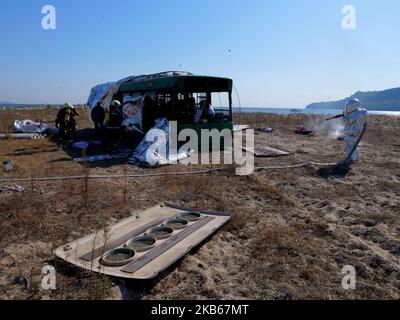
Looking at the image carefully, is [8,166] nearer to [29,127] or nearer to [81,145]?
[81,145]

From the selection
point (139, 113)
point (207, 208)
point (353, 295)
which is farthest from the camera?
point (139, 113)

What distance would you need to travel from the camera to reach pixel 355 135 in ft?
36.3

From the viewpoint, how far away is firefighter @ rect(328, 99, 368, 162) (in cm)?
1095

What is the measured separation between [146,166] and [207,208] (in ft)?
13.9

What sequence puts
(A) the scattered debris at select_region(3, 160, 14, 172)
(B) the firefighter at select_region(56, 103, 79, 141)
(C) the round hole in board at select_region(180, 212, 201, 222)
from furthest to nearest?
(B) the firefighter at select_region(56, 103, 79, 141) → (A) the scattered debris at select_region(3, 160, 14, 172) → (C) the round hole in board at select_region(180, 212, 201, 222)

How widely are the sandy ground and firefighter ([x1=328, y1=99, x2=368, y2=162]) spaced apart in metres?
1.21

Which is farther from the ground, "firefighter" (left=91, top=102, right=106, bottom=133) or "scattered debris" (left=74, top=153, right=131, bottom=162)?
"firefighter" (left=91, top=102, right=106, bottom=133)

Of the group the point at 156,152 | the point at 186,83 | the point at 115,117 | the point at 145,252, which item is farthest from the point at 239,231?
the point at 115,117

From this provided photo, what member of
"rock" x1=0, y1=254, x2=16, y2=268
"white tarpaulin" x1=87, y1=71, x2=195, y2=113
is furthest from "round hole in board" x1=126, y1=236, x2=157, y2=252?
"white tarpaulin" x1=87, y1=71, x2=195, y2=113

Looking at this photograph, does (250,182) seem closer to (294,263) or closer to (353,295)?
(294,263)

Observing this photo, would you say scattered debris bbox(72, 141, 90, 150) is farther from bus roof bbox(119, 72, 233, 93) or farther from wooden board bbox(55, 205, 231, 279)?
wooden board bbox(55, 205, 231, 279)

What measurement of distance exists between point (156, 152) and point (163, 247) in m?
6.69

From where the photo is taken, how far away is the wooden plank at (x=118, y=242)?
14.0 ft

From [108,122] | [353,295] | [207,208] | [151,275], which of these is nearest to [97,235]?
[151,275]
